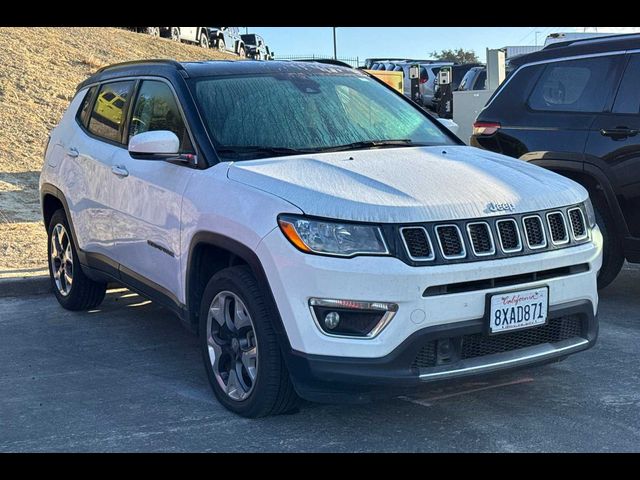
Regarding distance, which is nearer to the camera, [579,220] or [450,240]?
[450,240]

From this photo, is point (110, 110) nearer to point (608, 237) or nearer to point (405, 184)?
point (405, 184)

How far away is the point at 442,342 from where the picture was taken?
12.0ft

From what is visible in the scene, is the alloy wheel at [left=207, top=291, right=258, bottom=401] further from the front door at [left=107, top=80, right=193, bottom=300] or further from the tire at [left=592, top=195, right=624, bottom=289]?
the tire at [left=592, top=195, right=624, bottom=289]

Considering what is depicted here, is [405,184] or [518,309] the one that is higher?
[405,184]

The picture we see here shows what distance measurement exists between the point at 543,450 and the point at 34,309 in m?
4.35

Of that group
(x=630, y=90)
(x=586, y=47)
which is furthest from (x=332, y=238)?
(x=586, y=47)

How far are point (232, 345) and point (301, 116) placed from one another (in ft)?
4.60

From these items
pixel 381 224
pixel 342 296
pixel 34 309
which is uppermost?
pixel 381 224

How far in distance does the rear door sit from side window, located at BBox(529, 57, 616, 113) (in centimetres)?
14

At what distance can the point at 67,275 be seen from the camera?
21.2ft

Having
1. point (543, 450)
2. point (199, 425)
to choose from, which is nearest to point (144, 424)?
point (199, 425)

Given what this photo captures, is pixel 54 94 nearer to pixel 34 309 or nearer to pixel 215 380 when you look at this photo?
pixel 34 309

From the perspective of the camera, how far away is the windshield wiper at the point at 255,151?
14.6ft

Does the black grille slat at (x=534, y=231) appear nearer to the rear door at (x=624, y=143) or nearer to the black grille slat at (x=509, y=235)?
the black grille slat at (x=509, y=235)
